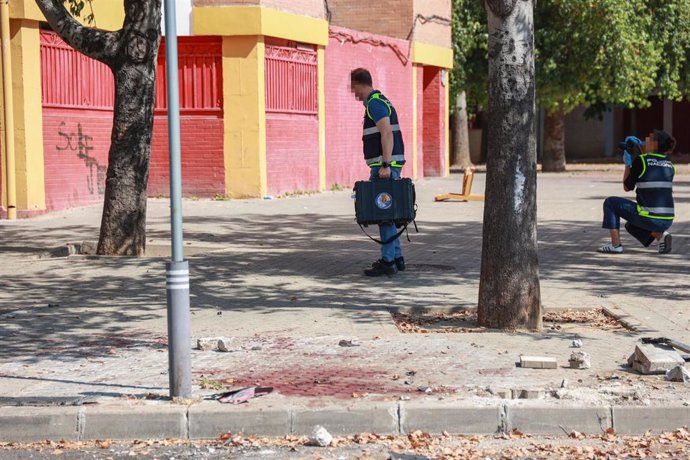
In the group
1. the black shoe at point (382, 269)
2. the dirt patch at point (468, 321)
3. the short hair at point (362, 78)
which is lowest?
the dirt patch at point (468, 321)

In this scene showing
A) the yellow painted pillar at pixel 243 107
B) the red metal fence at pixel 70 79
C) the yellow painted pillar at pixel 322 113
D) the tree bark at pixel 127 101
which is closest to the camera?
the tree bark at pixel 127 101

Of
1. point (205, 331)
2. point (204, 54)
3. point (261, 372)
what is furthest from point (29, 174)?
point (261, 372)

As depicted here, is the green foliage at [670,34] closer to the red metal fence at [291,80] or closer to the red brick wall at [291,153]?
the red metal fence at [291,80]

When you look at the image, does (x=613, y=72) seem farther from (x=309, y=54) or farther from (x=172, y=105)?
(x=172, y=105)

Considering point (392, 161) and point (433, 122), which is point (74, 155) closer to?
point (392, 161)

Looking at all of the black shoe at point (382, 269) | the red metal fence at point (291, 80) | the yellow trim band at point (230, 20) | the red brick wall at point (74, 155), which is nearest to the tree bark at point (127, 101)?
the black shoe at point (382, 269)

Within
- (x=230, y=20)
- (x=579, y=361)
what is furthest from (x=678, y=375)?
(x=230, y=20)

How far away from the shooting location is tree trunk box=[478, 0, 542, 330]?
8641 mm

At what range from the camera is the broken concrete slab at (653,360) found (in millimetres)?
7164

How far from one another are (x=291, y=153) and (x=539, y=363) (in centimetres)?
1621

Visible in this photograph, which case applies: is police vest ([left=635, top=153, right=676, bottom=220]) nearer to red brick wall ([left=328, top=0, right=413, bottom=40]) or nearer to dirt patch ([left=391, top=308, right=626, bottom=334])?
dirt patch ([left=391, top=308, right=626, bottom=334])

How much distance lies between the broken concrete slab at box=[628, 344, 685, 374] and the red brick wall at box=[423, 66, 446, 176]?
24064 mm

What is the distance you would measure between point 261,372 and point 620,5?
25.9 m

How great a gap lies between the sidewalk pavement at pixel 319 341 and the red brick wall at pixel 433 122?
51.9ft
